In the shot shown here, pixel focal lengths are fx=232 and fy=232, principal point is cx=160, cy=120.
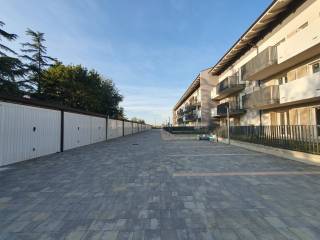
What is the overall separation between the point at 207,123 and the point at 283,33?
2313cm

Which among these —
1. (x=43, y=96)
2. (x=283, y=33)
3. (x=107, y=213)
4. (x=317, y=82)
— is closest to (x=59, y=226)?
(x=107, y=213)

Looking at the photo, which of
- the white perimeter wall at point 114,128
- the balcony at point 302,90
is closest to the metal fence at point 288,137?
the balcony at point 302,90

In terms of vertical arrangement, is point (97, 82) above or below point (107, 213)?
above

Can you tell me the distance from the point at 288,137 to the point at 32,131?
1188 centimetres

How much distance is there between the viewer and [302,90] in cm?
1255

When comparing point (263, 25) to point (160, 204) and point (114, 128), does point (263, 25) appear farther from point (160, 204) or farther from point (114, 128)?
point (114, 128)

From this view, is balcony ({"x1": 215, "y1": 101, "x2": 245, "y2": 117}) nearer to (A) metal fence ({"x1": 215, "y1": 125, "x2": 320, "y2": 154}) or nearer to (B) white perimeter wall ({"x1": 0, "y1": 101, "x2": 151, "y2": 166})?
(A) metal fence ({"x1": 215, "y1": 125, "x2": 320, "y2": 154})

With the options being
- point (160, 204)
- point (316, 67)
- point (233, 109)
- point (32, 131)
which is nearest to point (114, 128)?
point (233, 109)

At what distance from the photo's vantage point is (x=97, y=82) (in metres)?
38.8

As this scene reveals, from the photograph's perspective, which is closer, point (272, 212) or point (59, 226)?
point (59, 226)

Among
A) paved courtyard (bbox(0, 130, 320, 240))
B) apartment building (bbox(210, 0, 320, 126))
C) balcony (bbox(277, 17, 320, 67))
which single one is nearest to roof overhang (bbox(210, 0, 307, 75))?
apartment building (bbox(210, 0, 320, 126))

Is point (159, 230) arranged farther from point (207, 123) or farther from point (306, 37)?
point (207, 123)

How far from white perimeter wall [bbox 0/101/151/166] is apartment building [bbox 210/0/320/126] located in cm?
1346

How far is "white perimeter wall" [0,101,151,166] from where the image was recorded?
8945mm
